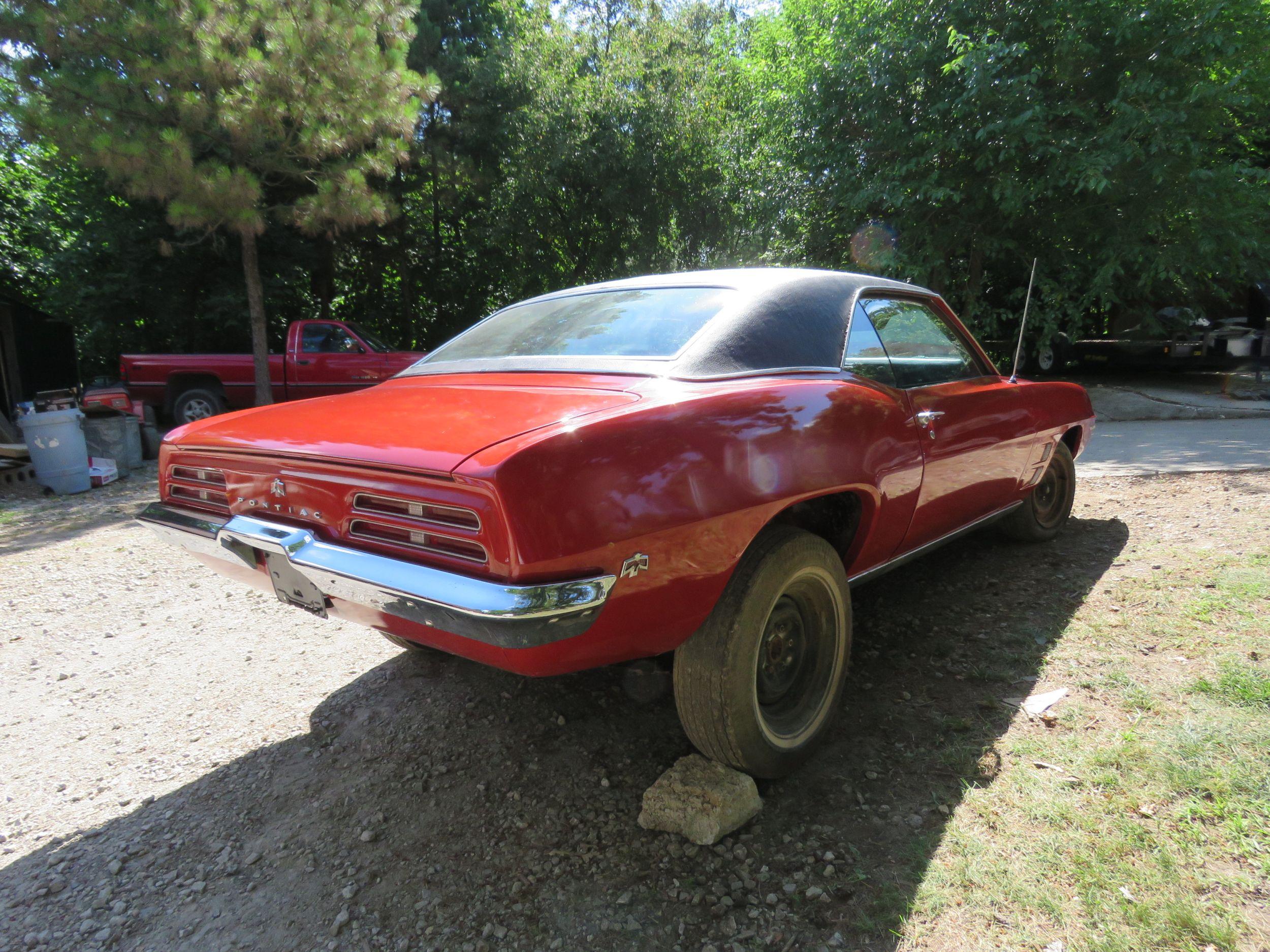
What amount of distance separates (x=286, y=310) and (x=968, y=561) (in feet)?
49.9

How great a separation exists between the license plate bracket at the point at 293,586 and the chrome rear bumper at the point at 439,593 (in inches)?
0.6

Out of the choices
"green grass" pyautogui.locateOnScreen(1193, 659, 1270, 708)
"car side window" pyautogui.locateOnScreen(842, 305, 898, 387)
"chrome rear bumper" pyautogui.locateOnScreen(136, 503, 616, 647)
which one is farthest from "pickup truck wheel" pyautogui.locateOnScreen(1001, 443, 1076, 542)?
"chrome rear bumper" pyautogui.locateOnScreen(136, 503, 616, 647)

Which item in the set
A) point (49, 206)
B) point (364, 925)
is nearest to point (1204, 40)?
point (364, 925)

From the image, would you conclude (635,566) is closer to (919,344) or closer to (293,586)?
(293,586)

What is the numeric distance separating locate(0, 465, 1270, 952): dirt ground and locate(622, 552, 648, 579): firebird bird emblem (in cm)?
82

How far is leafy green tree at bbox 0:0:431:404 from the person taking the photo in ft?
27.0

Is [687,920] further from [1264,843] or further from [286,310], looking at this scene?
[286,310]

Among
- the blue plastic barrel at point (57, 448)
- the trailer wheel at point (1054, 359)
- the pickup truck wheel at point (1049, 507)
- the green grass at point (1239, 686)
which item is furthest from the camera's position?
the trailer wheel at point (1054, 359)

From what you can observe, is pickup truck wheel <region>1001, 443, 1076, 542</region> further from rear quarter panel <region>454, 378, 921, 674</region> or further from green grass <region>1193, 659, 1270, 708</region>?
rear quarter panel <region>454, 378, 921, 674</region>

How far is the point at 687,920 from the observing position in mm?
1797

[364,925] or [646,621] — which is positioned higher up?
[646,621]

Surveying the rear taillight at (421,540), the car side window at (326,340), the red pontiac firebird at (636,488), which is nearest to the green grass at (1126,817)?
the red pontiac firebird at (636,488)

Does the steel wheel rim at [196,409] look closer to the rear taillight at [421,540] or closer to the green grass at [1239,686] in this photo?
the rear taillight at [421,540]

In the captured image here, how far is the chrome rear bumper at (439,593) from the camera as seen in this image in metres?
1.63
